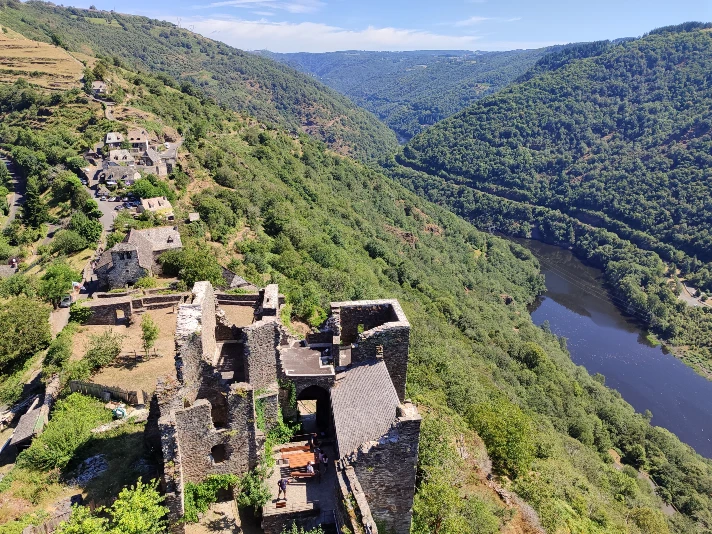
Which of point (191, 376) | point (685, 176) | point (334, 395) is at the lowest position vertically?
point (685, 176)

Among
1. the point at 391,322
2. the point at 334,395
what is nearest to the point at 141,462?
the point at 334,395

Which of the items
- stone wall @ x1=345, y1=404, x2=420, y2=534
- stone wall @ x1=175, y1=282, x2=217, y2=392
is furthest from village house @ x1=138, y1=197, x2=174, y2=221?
stone wall @ x1=345, y1=404, x2=420, y2=534

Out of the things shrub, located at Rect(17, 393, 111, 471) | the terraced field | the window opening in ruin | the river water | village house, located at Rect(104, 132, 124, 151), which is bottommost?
the river water

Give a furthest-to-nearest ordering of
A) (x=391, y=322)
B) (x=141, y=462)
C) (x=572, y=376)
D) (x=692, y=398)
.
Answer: (x=692, y=398) < (x=572, y=376) < (x=391, y=322) < (x=141, y=462)

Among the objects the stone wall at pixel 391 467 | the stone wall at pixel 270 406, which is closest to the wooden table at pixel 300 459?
the stone wall at pixel 270 406

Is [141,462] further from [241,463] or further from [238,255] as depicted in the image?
[238,255]

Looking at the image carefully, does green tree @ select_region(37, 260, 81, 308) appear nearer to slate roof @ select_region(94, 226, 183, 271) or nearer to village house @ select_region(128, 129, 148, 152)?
slate roof @ select_region(94, 226, 183, 271)
